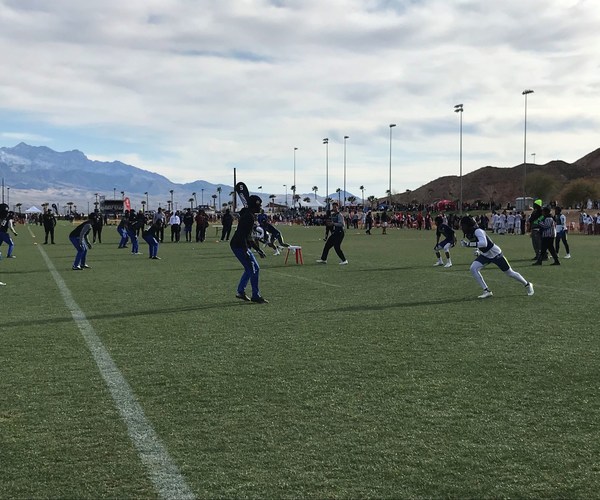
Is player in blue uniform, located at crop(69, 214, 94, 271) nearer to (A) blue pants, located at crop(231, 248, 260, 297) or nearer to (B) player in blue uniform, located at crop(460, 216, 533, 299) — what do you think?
(A) blue pants, located at crop(231, 248, 260, 297)

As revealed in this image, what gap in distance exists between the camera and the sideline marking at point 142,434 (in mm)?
3736

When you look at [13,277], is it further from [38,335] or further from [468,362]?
[468,362]

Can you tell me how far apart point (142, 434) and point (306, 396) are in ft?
4.87

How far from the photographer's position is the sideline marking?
3.74m

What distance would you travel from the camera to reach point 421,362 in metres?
6.76

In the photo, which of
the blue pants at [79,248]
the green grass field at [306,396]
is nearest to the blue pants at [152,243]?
the blue pants at [79,248]

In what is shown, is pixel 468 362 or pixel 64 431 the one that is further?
pixel 468 362

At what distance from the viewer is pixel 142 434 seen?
15.1 feet

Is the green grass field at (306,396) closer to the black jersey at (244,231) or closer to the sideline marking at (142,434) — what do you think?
the sideline marking at (142,434)

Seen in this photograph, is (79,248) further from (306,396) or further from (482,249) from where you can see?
(306,396)

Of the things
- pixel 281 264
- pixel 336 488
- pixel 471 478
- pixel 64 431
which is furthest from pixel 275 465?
pixel 281 264

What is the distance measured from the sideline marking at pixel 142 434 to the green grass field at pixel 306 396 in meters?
0.02

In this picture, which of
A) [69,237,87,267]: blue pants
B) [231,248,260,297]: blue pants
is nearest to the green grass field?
[231,248,260,297]: blue pants

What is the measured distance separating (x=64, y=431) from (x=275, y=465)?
5.32 ft
